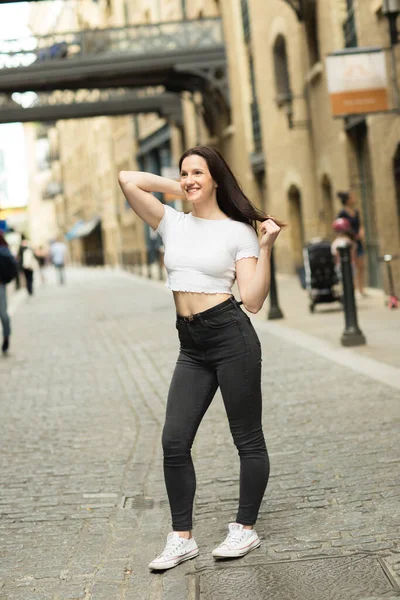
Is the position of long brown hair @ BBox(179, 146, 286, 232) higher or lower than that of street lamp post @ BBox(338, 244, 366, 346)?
higher

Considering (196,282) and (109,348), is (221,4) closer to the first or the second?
(109,348)

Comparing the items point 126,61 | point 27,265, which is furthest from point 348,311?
point 27,265

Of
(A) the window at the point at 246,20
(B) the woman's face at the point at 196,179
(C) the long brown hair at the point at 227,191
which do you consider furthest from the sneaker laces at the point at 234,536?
(A) the window at the point at 246,20

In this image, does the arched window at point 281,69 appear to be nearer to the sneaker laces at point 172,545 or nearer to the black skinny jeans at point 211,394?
the black skinny jeans at point 211,394

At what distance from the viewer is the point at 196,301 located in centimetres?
436

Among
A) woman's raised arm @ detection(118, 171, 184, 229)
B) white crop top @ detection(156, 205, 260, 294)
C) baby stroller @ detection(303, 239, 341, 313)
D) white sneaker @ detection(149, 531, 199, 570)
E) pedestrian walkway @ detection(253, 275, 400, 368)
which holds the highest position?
woman's raised arm @ detection(118, 171, 184, 229)

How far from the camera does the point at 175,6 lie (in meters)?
34.8

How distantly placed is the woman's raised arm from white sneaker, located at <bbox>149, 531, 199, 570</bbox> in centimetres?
130

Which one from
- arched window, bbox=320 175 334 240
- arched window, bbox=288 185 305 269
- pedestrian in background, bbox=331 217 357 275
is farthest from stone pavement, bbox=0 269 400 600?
arched window, bbox=288 185 305 269

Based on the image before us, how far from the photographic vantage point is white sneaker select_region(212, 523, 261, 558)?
4375mm

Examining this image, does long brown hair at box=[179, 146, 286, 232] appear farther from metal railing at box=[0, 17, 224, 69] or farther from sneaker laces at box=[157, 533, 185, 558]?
metal railing at box=[0, 17, 224, 69]

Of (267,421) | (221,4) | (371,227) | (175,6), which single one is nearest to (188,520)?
(267,421)

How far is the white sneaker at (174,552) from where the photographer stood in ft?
14.2

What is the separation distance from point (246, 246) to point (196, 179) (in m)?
0.33
